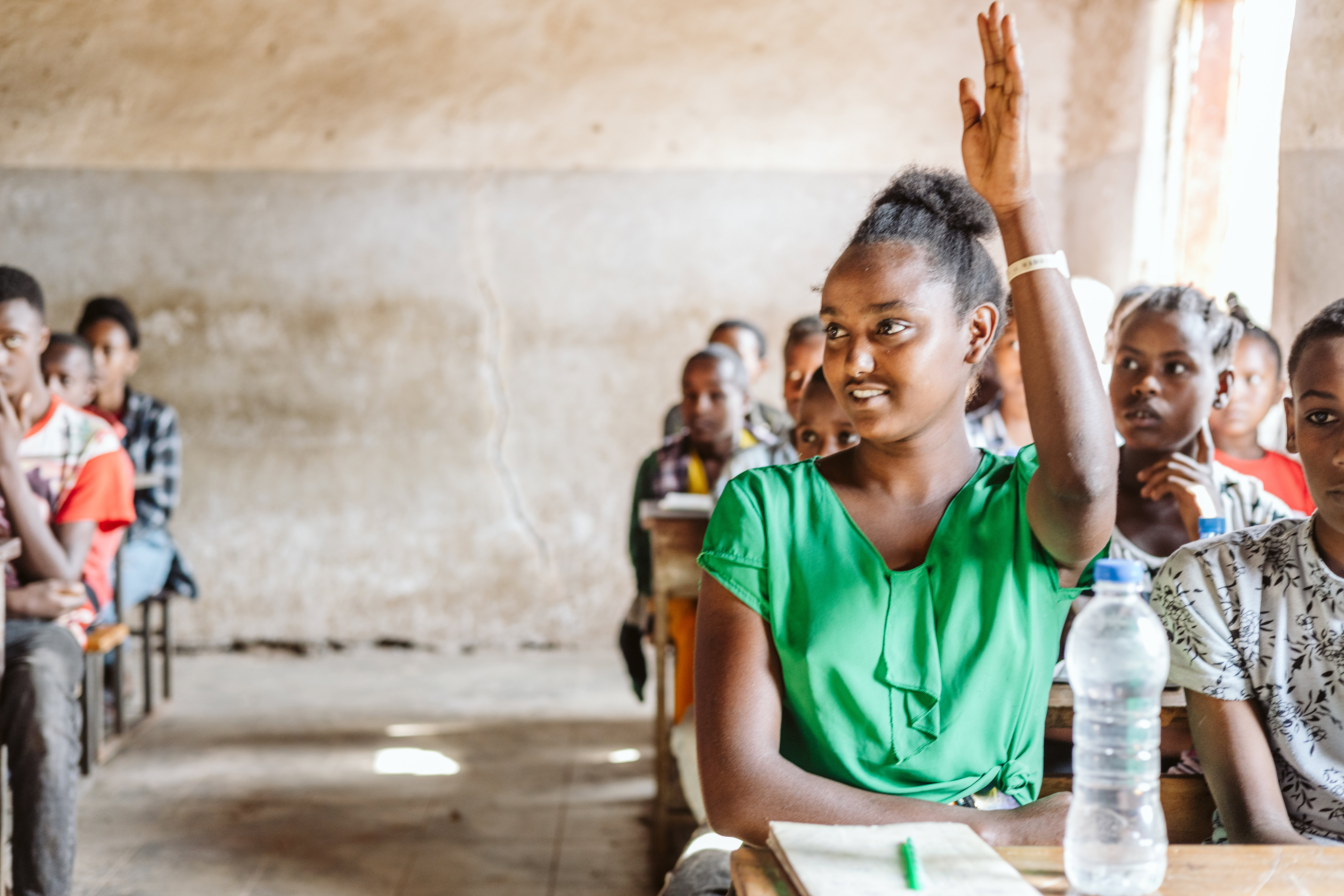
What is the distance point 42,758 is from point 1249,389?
9.68 ft

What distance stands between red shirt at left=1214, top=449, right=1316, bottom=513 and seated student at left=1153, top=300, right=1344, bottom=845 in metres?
1.61

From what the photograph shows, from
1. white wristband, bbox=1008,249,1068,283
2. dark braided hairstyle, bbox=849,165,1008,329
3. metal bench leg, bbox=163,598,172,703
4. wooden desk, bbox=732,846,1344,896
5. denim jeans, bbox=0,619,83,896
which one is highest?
dark braided hairstyle, bbox=849,165,1008,329

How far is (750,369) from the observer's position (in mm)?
4602

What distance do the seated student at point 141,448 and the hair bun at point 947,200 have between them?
3.46 metres

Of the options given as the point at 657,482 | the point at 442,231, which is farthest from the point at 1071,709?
the point at 442,231

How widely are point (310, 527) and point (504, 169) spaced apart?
1.89 m

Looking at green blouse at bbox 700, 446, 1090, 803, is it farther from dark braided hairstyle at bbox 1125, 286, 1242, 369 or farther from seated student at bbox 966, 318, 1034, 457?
seated student at bbox 966, 318, 1034, 457

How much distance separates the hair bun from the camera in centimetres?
138

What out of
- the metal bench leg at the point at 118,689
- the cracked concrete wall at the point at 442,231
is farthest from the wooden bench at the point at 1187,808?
the cracked concrete wall at the point at 442,231

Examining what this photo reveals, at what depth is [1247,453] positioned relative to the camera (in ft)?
10.2

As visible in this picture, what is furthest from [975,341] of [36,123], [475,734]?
[36,123]

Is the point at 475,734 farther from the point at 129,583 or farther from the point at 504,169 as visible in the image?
the point at 504,169

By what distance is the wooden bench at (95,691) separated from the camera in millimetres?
3258

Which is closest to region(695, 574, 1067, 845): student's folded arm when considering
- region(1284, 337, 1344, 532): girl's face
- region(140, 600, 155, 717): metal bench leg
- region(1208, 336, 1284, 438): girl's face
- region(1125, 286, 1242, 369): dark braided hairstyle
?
region(1284, 337, 1344, 532): girl's face
